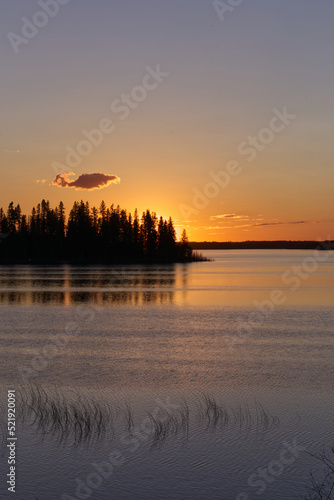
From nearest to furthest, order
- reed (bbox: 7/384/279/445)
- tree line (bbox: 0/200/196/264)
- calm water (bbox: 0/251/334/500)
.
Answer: calm water (bbox: 0/251/334/500), reed (bbox: 7/384/279/445), tree line (bbox: 0/200/196/264)

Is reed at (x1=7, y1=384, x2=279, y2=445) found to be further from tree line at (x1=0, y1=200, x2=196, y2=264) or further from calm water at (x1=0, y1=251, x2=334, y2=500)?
tree line at (x1=0, y1=200, x2=196, y2=264)

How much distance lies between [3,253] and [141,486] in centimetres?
15214

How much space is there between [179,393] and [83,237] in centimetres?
13652

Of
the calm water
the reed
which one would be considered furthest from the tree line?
the reed

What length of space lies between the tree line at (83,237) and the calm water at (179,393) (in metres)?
116

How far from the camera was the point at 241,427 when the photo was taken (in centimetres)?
1395

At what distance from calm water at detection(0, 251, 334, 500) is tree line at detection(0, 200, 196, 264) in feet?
380

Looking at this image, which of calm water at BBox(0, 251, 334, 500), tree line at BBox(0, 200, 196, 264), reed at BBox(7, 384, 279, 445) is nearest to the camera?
calm water at BBox(0, 251, 334, 500)

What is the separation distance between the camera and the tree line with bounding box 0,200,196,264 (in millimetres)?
153250

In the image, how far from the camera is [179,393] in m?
17.0

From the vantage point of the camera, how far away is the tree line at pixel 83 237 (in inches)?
6033

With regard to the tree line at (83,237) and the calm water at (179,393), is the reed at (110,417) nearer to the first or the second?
the calm water at (179,393)

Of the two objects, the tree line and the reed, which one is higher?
the tree line

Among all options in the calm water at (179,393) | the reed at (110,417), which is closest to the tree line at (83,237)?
the calm water at (179,393)
